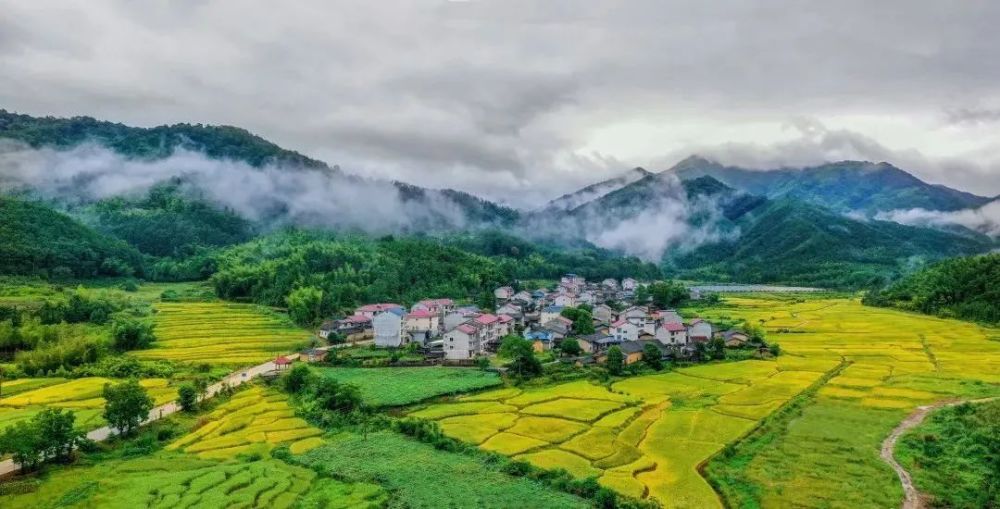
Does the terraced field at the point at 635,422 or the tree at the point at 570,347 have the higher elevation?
the tree at the point at 570,347

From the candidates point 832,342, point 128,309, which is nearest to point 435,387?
point 832,342

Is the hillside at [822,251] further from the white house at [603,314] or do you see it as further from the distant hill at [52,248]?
the distant hill at [52,248]

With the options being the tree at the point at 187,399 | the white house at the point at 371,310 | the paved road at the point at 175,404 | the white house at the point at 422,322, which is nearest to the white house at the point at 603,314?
the white house at the point at 422,322

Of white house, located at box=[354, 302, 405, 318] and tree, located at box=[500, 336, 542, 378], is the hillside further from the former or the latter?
tree, located at box=[500, 336, 542, 378]

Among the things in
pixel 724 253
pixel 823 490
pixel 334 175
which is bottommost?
pixel 823 490

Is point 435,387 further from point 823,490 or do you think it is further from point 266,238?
point 266,238

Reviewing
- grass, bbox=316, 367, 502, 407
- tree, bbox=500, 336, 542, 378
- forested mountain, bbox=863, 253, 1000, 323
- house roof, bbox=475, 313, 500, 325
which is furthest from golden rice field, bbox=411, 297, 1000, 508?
forested mountain, bbox=863, 253, 1000, 323
